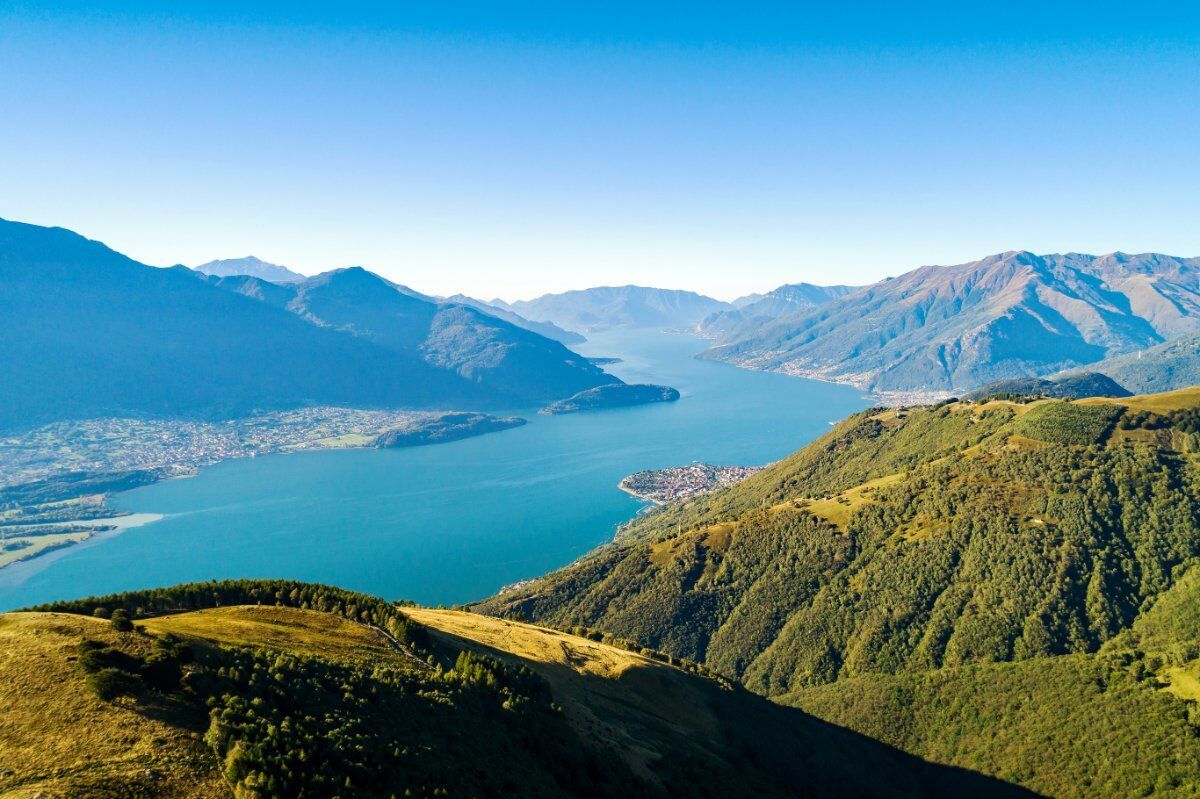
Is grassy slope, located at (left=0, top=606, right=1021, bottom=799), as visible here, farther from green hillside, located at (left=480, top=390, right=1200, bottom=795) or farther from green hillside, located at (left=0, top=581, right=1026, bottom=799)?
green hillside, located at (left=480, top=390, right=1200, bottom=795)

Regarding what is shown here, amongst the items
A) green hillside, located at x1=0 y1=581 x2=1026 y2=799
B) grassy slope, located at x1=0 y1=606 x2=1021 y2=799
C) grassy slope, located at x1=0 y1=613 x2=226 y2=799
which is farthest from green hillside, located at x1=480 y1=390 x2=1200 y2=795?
grassy slope, located at x1=0 y1=613 x2=226 y2=799

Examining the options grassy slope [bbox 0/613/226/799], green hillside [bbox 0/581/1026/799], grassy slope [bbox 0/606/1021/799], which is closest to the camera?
grassy slope [bbox 0/613/226/799]

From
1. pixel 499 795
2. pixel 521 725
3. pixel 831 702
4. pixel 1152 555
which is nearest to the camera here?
pixel 499 795

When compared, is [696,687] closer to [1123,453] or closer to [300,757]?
[300,757]

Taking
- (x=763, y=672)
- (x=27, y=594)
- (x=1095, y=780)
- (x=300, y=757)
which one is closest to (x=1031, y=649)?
(x=1095, y=780)

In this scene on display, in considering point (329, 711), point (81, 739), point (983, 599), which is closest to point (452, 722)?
point (329, 711)

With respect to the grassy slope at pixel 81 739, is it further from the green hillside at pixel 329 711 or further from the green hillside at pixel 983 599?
the green hillside at pixel 983 599

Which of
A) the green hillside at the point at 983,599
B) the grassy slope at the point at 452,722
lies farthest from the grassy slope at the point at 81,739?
the green hillside at the point at 983,599
